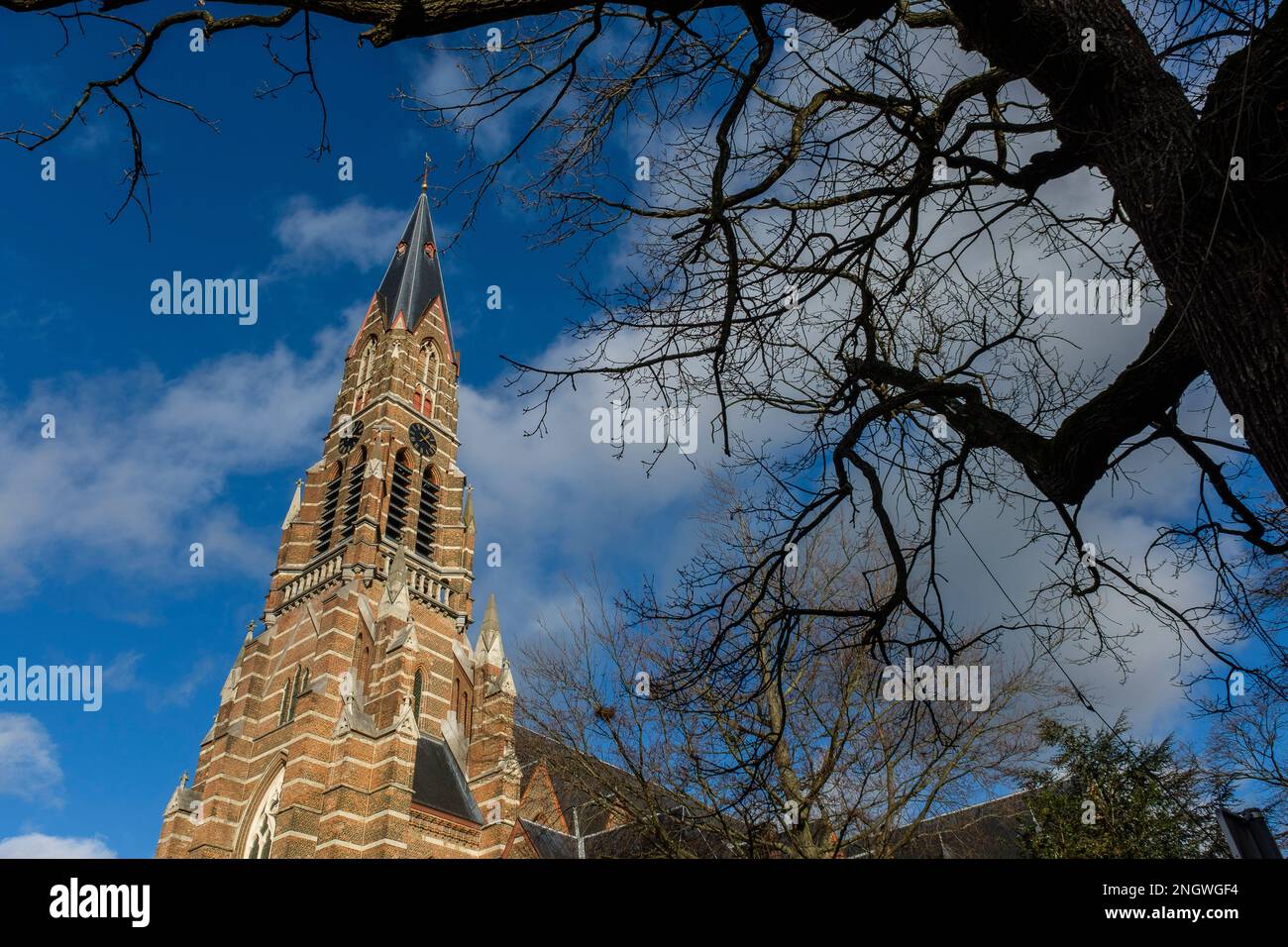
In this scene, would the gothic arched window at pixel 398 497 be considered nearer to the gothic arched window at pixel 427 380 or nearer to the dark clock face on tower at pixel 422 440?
the dark clock face on tower at pixel 422 440

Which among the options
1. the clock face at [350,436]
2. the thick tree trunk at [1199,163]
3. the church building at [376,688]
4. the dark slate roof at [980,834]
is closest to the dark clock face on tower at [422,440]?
the church building at [376,688]

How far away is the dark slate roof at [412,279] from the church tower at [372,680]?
256cm

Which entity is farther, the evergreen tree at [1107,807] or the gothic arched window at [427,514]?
the gothic arched window at [427,514]

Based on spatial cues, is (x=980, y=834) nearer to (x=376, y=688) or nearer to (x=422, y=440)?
(x=376, y=688)

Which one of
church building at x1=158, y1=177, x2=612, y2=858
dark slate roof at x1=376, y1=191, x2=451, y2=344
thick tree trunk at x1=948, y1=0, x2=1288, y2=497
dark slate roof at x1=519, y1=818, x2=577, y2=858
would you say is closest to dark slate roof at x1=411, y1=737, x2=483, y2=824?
church building at x1=158, y1=177, x2=612, y2=858

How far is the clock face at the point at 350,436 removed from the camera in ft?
121

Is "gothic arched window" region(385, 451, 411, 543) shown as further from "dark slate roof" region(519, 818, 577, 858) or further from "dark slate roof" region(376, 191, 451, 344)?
"dark slate roof" region(519, 818, 577, 858)

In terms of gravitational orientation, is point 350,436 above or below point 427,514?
above

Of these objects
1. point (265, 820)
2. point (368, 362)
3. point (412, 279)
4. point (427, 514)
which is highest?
point (412, 279)

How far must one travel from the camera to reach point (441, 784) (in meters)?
27.8

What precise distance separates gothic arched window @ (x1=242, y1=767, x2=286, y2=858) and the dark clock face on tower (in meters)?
15.5

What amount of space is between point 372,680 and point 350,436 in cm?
1372

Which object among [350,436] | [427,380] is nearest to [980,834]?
[350,436]

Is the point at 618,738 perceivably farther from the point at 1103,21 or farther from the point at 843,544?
the point at 1103,21
